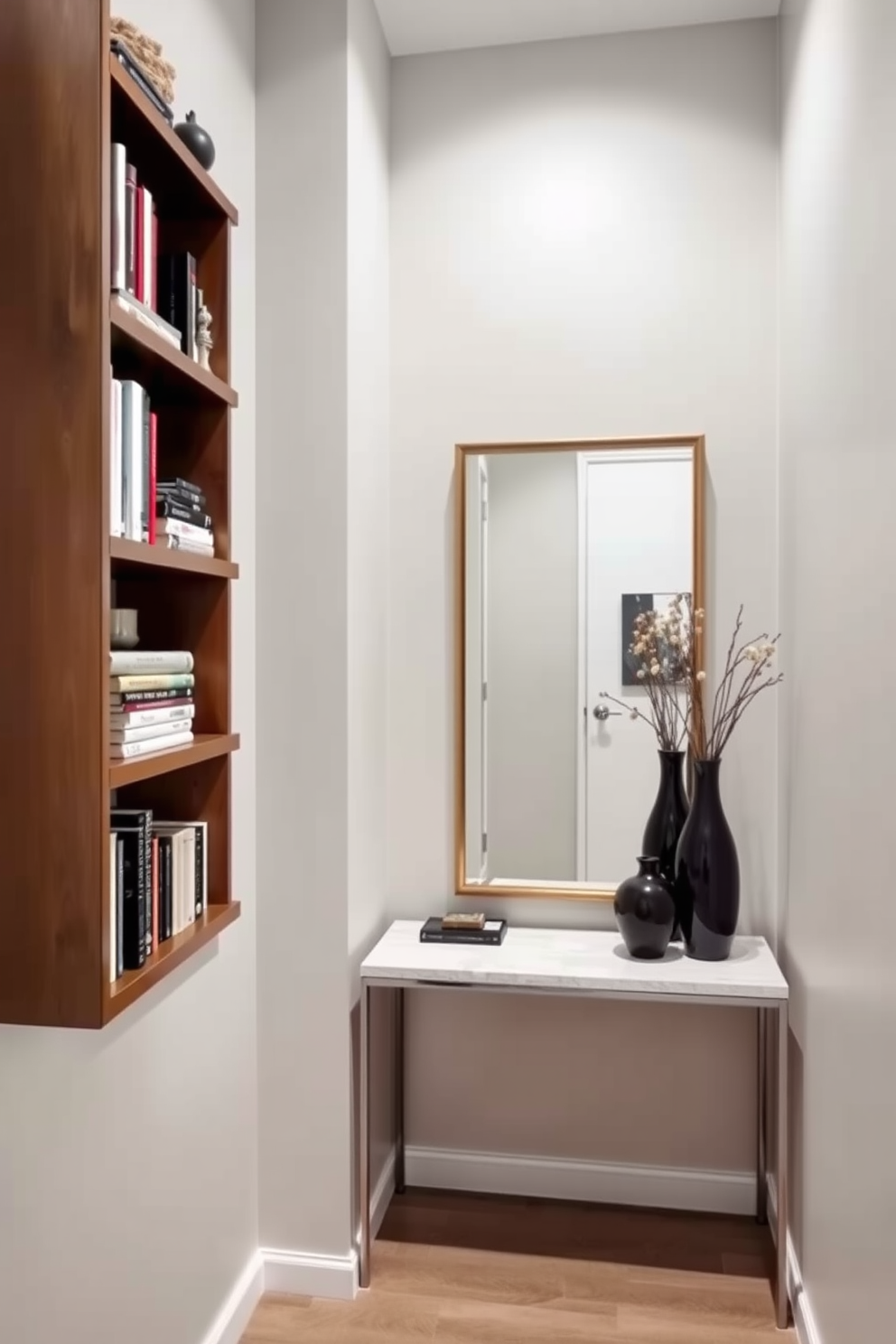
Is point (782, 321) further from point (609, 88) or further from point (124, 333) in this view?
point (124, 333)

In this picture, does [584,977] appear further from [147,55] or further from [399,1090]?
[147,55]

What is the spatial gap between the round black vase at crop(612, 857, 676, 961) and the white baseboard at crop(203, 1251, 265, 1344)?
1042mm

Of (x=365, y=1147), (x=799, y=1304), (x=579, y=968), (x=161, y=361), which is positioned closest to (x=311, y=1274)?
(x=365, y=1147)

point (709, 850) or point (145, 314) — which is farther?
point (709, 850)

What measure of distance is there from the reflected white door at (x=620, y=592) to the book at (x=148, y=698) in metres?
1.12

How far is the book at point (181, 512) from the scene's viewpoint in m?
1.50

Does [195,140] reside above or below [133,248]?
above

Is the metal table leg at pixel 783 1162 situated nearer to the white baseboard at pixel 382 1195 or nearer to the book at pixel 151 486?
the white baseboard at pixel 382 1195

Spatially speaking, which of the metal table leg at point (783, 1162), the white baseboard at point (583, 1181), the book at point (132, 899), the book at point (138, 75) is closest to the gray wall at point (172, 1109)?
the book at point (132, 899)

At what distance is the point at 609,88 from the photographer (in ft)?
7.89

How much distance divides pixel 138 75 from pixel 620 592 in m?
1.48

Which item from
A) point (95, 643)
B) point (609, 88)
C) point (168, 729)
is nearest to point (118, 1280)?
point (168, 729)

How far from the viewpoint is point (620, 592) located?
2385 millimetres

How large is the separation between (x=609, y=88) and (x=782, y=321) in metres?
0.73
